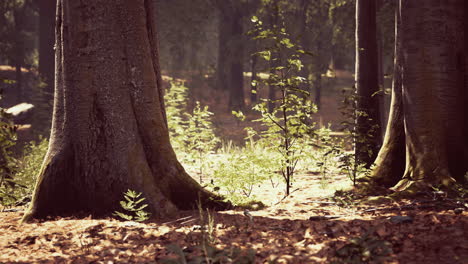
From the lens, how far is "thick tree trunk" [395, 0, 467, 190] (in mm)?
5645

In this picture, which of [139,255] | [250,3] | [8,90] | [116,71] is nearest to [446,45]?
[116,71]

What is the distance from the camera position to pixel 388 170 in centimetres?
622

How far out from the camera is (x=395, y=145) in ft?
20.3

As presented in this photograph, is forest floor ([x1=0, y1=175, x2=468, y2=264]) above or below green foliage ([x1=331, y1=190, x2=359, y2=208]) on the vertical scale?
below

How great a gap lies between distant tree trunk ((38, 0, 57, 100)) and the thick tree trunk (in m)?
14.4

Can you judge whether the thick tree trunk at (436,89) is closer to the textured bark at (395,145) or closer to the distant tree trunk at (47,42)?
the textured bark at (395,145)

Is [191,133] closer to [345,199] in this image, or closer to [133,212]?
[133,212]

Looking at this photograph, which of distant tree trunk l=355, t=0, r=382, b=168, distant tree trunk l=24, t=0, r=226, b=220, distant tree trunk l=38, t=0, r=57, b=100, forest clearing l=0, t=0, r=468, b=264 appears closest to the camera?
forest clearing l=0, t=0, r=468, b=264

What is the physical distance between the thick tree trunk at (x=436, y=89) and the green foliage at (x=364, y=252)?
2431 mm

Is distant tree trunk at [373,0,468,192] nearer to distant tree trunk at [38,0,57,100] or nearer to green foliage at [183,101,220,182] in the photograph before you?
green foliage at [183,101,220,182]

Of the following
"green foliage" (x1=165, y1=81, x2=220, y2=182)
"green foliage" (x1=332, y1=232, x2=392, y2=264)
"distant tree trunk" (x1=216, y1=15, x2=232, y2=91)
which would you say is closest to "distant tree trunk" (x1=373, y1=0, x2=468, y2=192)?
"green foliage" (x1=332, y1=232, x2=392, y2=264)

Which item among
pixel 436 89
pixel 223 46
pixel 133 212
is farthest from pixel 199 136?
pixel 223 46

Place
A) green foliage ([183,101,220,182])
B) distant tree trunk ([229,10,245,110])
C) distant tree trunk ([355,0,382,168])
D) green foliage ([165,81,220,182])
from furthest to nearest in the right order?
distant tree trunk ([229,10,245,110]) < green foliage ([165,81,220,182]) < green foliage ([183,101,220,182]) < distant tree trunk ([355,0,382,168])

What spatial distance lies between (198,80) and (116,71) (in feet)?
77.2
